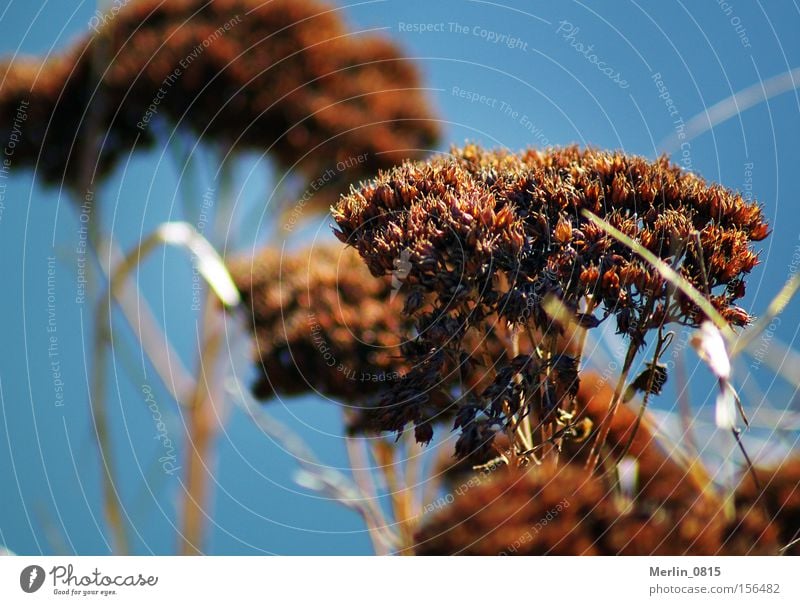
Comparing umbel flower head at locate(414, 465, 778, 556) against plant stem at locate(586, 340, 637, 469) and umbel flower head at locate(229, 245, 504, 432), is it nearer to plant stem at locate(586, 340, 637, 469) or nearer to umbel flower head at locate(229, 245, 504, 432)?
plant stem at locate(586, 340, 637, 469)

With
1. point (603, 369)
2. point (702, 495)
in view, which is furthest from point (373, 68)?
point (702, 495)

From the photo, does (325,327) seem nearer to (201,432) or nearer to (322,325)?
(322,325)

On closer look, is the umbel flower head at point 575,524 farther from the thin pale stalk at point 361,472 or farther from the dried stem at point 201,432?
the dried stem at point 201,432

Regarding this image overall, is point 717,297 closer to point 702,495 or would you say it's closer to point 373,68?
point 702,495

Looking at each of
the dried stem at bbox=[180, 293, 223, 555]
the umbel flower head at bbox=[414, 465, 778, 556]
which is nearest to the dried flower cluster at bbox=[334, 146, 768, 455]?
the umbel flower head at bbox=[414, 465, 778, 556]
